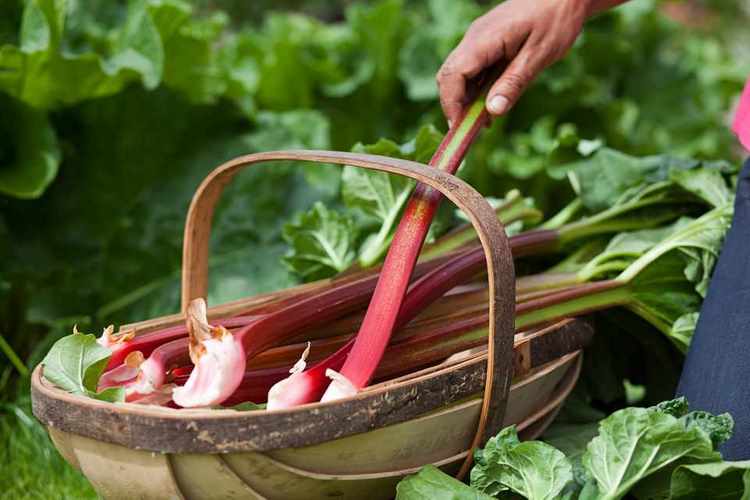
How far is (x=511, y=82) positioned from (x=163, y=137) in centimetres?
151

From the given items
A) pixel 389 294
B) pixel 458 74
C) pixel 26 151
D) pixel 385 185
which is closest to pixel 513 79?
pixel 458 74

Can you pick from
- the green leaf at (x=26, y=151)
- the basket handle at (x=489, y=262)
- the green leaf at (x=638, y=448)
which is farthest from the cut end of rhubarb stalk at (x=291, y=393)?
the green leaf at (x=26, y=151)

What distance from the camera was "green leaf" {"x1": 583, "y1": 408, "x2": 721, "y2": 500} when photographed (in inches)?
55.4

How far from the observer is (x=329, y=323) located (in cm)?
176

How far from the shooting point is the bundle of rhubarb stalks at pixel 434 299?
147cm

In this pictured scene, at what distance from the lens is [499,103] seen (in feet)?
5.93

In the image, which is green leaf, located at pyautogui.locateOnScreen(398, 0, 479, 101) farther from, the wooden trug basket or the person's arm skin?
the wooden trug basket

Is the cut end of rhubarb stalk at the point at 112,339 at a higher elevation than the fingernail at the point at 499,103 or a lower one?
lower

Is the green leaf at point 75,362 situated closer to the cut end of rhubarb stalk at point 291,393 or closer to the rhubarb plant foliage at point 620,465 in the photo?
the cut end of rhubarb stalk at point 291,393

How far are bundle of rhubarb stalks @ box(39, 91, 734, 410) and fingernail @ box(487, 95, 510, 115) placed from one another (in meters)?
0.04

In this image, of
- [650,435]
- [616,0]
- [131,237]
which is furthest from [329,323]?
[131,237]

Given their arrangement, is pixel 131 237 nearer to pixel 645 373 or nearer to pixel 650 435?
pixel 645 373

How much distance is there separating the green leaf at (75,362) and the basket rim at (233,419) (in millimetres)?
21

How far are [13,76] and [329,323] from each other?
1288 millimetres
